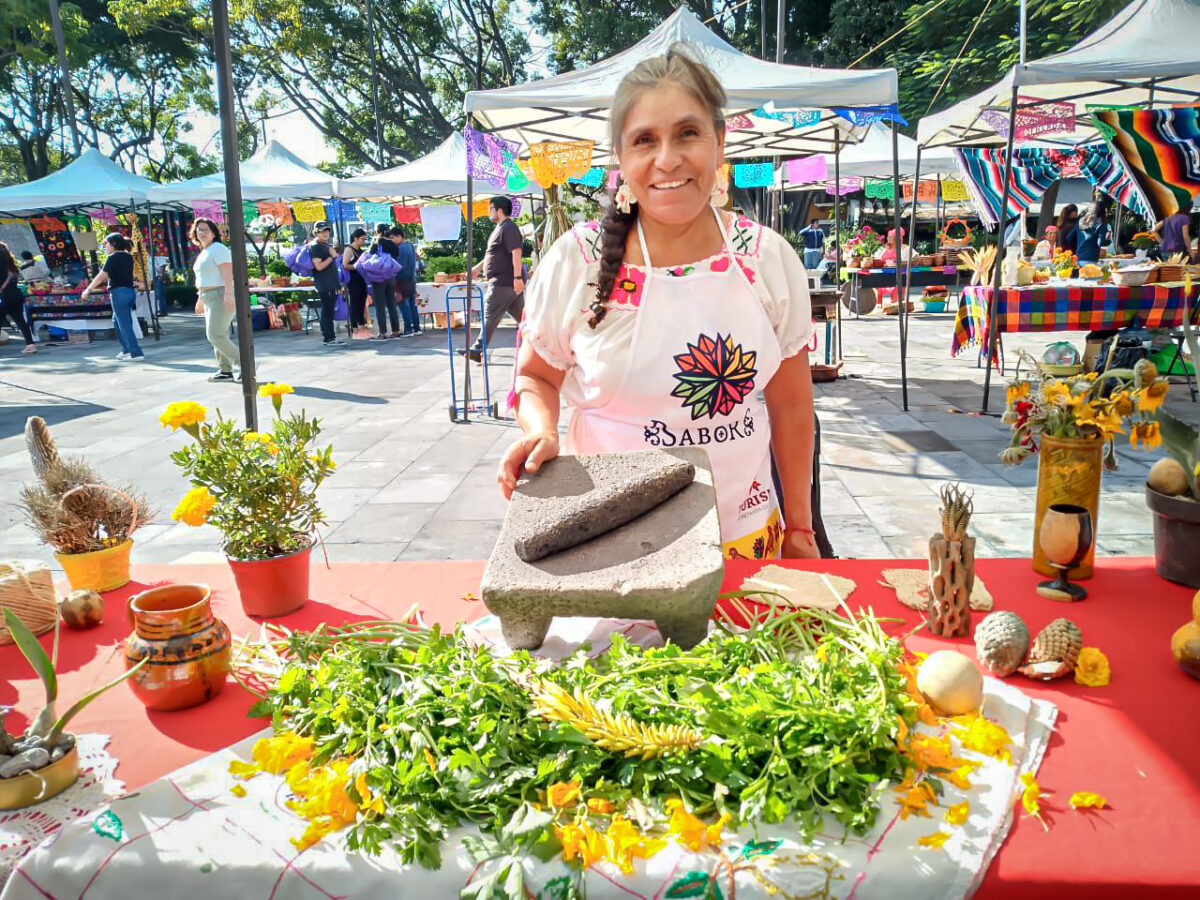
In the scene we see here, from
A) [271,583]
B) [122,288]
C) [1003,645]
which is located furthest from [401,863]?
[122,288]

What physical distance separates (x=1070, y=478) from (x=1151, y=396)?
0.65 feet

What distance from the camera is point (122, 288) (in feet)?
35.8

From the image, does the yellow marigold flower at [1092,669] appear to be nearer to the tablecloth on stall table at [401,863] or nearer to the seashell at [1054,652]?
the seashell at [1054,652]

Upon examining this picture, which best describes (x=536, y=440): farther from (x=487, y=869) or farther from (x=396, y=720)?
(x=487, y=869)

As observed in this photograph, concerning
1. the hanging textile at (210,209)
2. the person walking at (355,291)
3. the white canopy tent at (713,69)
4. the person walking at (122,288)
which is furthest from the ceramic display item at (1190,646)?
the hanging textile at (210,209)

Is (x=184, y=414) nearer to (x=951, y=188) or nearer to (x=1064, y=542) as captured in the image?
(x=1064, y=542)

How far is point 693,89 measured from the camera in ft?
5.36

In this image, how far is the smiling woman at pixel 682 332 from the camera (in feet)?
5.65

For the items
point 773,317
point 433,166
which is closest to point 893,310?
point 433,166

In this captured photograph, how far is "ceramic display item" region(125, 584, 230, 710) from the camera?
1.22 meters

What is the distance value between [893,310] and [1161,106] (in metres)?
6.06

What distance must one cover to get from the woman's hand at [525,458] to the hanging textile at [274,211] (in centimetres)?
1809

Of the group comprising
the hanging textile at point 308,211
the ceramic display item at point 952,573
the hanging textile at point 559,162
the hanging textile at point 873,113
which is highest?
the hanging textile at point 308,211

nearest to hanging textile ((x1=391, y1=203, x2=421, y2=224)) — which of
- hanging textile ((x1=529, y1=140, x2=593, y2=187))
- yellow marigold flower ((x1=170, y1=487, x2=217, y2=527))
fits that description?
hanging textile ((x1=529, y1=140, x2=593, y2=187))
